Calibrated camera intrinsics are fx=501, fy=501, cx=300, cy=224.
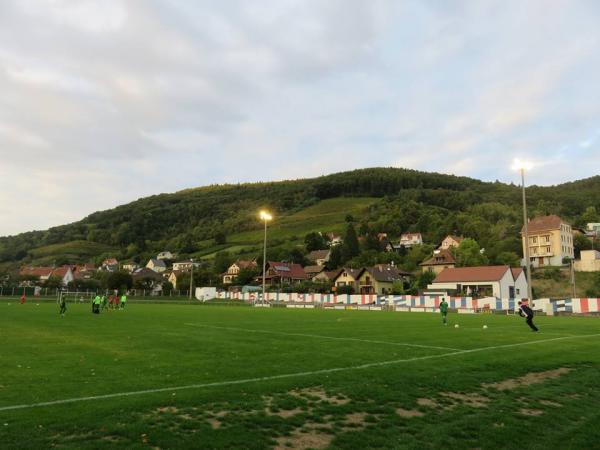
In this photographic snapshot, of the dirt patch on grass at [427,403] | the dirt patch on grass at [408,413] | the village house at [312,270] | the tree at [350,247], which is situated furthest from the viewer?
the village house at [312,270]

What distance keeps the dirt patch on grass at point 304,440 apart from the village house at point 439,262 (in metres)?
114

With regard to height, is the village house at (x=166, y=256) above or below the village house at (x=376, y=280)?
above

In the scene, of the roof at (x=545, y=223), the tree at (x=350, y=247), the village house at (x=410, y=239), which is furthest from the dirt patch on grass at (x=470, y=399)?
the village house at (x=410, y=239)

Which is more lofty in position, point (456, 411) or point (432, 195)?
point (432, 195)

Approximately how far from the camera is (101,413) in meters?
8.80

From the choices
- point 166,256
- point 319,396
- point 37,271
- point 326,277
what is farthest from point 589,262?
point 37,271

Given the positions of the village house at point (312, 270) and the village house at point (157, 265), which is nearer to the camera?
the village house at point (312, 270)

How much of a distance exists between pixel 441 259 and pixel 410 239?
40.3 m

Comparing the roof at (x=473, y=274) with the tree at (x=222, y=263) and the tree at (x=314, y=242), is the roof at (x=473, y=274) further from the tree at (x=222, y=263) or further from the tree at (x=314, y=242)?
the tree at (x=314, y=242)

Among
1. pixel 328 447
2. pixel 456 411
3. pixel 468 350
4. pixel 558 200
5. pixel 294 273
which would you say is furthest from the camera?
pixel 558 200

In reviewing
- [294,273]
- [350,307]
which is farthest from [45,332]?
[294,273]

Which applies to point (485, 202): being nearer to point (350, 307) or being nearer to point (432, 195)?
point (432, 195)

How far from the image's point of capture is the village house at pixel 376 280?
365ft

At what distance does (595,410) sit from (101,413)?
400 inches
